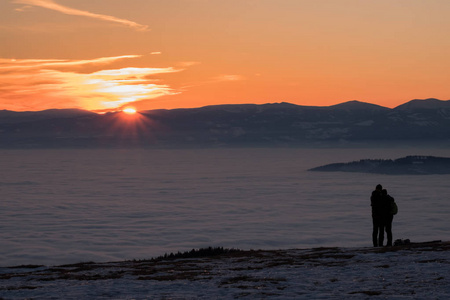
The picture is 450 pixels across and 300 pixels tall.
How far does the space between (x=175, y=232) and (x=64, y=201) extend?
40.4 meters

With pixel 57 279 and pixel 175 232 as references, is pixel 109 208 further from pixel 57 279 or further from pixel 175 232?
pixel 57 279

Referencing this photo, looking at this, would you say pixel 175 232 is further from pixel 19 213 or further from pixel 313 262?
pixel 313 262

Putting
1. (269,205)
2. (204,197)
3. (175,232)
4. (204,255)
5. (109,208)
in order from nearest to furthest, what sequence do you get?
(204,255) → (175,232) → (109,208) → (269,205) → (204,197)

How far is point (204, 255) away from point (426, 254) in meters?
7.56

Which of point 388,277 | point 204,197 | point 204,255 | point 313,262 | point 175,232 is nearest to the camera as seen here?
point 388,277

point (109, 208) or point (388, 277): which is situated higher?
point (388, 277)

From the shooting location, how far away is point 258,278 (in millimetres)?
13867

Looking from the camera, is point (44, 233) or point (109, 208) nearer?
point (44, 233)

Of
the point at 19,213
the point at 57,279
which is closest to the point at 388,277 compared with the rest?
the point at 57,279

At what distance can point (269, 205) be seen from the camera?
9044cm

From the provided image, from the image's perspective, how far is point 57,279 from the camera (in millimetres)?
14930

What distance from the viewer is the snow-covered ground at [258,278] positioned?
1209cm

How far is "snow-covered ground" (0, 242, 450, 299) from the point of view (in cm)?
1209

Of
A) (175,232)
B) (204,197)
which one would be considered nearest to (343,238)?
(175,232)
